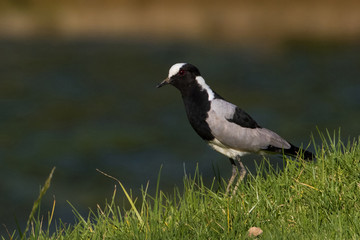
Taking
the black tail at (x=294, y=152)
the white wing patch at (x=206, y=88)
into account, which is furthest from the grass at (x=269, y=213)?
the white wing patch at (x=206, y=88)

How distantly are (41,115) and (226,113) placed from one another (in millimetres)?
11668

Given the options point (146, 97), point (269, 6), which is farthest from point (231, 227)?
point (269, 6)

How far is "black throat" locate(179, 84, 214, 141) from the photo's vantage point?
672 centimetres

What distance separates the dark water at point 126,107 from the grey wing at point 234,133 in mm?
5199

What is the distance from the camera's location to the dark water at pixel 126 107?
14.1 m

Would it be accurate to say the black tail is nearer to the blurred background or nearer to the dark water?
the blurred background

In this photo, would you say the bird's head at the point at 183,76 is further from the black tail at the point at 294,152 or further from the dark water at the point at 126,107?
the dark water at the point at 126,107

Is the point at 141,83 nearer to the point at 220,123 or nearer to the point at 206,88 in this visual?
the point at 206,88

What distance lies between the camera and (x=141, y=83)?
Answer: 20.4 meters

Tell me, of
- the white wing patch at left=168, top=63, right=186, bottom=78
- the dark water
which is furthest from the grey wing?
the dark water

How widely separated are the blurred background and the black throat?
353 centimetres

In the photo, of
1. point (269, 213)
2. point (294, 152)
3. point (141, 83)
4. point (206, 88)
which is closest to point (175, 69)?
point (206, 88)

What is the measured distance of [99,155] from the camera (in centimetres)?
1524

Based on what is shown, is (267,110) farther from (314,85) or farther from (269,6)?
(269,6)
